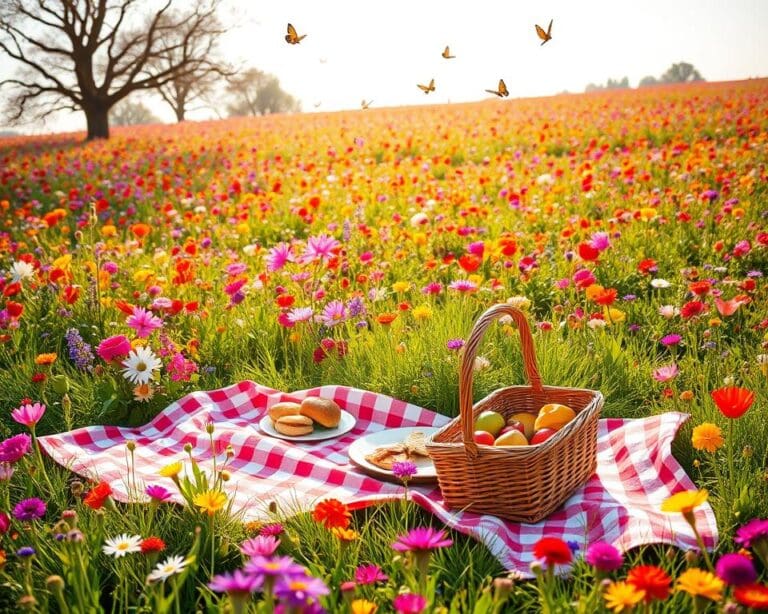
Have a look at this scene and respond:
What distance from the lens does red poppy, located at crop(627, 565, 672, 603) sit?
3.53 ft

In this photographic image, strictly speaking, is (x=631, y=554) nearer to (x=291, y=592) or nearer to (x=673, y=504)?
(x=673, y=504)

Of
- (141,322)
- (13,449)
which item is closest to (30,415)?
(13,449)

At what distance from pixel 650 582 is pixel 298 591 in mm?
508

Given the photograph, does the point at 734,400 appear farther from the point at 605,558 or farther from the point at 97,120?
the point at 97,120

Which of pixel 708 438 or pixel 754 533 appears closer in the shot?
pixel 754 533

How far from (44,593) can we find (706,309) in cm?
255

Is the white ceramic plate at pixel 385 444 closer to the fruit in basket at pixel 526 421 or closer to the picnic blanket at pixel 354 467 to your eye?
the picnic blanket at pixel 354 467

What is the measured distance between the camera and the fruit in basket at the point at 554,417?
2.23 metres

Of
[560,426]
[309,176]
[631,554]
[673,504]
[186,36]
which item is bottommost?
[631,554]

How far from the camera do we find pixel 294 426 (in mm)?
2727

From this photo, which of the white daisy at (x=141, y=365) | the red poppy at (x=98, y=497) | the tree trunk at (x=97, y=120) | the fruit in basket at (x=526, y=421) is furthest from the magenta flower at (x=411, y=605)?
the tree trunk at (x=97, y=120)

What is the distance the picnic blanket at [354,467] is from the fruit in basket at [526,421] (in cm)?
22

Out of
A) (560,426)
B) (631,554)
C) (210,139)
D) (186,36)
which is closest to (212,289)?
(560,426)

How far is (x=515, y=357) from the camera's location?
3033mm
